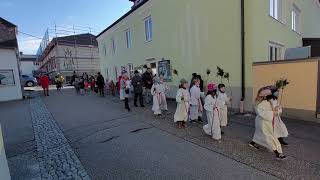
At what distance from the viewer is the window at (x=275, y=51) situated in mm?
10163

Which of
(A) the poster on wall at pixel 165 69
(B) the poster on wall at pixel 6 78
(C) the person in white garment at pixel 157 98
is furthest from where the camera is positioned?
(B) the poster on wall at pixel 6 78

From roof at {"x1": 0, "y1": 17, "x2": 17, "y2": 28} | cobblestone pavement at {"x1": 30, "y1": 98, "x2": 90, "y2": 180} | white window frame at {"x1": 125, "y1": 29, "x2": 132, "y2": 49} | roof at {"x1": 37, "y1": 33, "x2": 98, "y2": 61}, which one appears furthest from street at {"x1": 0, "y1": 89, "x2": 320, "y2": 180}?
roof at {"x1": 37, "y1": 33, "x2": 98, "y2": 61}

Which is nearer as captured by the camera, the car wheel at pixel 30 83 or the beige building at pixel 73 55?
the car wheel at pixel 30 83

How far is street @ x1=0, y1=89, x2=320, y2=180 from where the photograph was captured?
426cm

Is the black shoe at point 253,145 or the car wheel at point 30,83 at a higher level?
the car wheel at point 30,83

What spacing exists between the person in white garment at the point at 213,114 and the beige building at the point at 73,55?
3598cm

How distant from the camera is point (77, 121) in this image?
8930mm

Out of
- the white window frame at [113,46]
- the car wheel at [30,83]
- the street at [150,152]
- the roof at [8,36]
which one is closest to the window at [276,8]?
the street at [150,152]

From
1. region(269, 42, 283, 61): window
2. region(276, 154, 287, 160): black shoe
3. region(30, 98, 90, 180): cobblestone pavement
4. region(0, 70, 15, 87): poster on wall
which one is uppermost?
region(269, 42, 283, 61): window

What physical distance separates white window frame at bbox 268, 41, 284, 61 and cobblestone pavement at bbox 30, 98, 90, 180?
28.4ft

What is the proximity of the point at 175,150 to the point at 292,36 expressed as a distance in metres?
10.6

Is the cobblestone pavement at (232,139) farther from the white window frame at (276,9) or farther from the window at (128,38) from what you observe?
the window at (128,38)

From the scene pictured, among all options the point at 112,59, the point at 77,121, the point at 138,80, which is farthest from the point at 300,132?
the point at 112,59

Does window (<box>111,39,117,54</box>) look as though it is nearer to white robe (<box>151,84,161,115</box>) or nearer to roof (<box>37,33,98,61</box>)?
white robe (<box>151,84,161,115</box>)
